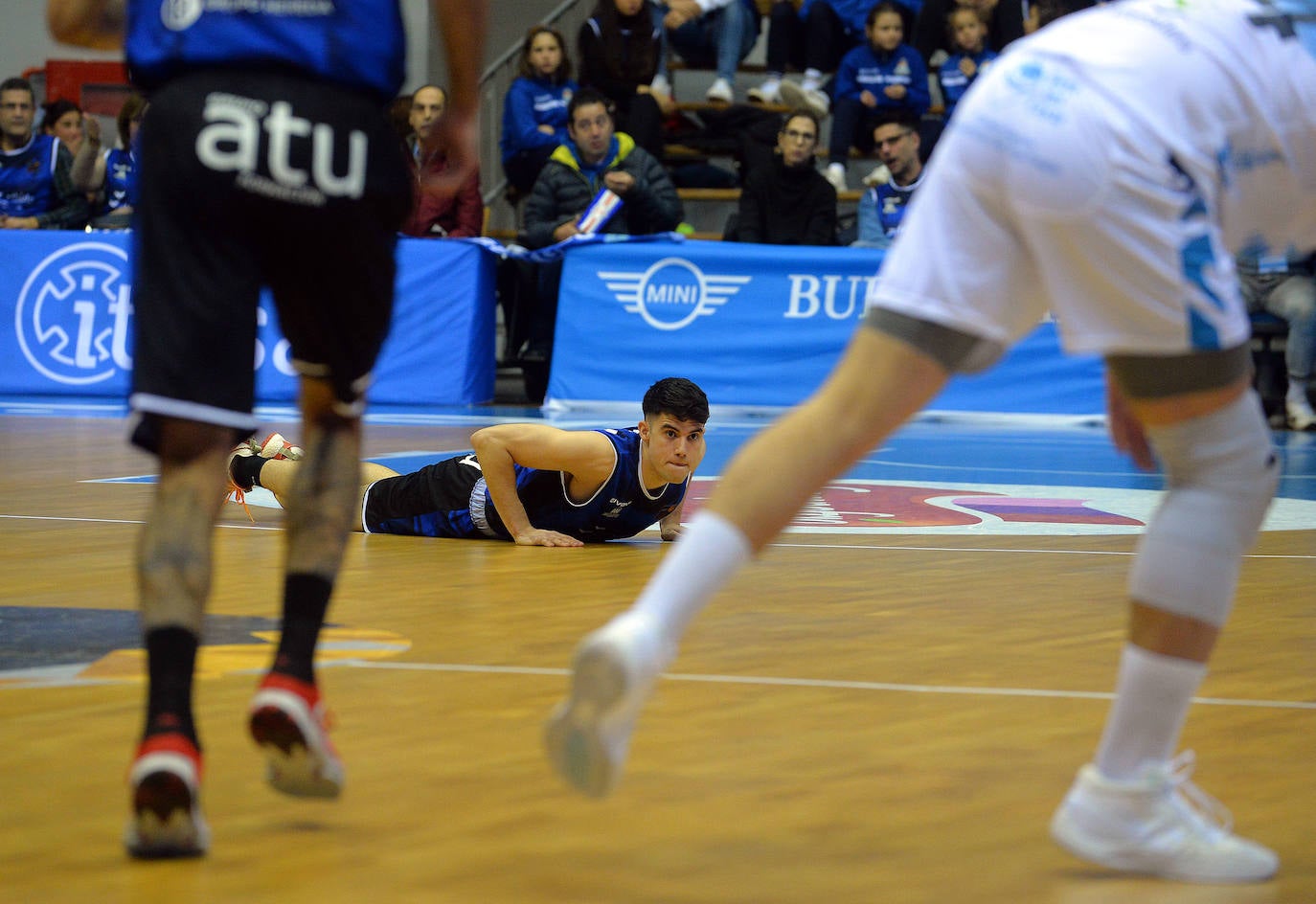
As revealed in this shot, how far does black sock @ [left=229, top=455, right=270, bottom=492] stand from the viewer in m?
5.99

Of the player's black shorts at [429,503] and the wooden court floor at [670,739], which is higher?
the wooden court floor at [670,739]

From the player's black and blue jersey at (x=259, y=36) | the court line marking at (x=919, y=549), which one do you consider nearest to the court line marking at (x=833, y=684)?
the player's black and blue jersey at (x=259, y=36)

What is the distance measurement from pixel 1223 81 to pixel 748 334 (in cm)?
907

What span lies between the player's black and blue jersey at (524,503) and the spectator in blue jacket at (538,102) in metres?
7.44

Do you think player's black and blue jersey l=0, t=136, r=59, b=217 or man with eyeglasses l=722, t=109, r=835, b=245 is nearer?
man with eyeglasses l=722, t=109, r=835, b=245

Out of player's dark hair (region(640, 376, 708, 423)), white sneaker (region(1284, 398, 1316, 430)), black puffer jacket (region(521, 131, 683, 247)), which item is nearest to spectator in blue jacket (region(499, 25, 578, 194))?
black puffer jacket (region(521, 131, 683, 247))

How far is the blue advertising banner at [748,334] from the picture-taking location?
11.0m

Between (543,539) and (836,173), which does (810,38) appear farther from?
(543,539)

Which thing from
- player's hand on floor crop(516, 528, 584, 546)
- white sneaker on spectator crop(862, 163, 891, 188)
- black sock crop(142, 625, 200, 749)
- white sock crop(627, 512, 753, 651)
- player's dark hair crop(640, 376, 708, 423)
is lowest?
player's hand on floor crop(516, 528, 584, 546)

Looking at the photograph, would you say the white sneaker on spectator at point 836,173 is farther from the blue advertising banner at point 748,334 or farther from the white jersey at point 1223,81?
the white jersey at point 1223,81

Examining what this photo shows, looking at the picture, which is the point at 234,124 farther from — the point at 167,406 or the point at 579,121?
the point at 579,121

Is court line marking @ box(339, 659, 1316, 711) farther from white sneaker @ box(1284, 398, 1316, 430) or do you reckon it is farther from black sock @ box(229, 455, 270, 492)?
white sneaker @ box(1284, 398, 1316, 430)

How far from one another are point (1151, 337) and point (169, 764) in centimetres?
127

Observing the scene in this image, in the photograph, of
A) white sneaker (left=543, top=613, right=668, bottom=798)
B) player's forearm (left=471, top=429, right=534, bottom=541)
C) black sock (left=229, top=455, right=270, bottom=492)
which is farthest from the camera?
black sock (left=229, top=455, right=270, bottom=492)
